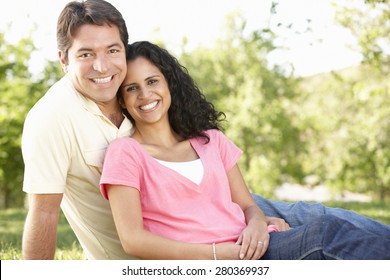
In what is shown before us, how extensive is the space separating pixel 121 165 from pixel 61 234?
3650 mm

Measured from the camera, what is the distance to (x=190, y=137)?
354 centimetres

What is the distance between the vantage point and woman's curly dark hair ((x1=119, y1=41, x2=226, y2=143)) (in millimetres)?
3412

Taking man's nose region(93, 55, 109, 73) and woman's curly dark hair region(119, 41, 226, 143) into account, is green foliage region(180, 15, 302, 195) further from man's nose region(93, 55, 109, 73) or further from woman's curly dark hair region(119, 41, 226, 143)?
man's nose region(93, 55, 109, 73)

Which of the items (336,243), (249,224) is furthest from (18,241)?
(336,243)

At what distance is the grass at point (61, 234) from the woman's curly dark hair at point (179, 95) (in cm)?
162

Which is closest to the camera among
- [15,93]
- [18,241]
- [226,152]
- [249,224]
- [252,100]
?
[249,224]

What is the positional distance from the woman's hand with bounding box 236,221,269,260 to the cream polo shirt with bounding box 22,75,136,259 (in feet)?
2.85

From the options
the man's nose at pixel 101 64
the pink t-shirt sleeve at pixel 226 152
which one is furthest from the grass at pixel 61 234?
the man's nose at pixel 101 64

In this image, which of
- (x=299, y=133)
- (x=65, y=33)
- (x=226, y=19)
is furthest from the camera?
(x=299, y=133)

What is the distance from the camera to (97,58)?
3.32m

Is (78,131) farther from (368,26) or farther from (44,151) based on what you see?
(368,26)

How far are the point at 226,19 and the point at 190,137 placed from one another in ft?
80.4

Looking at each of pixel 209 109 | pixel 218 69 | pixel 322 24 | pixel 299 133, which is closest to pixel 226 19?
pixel 218 69
